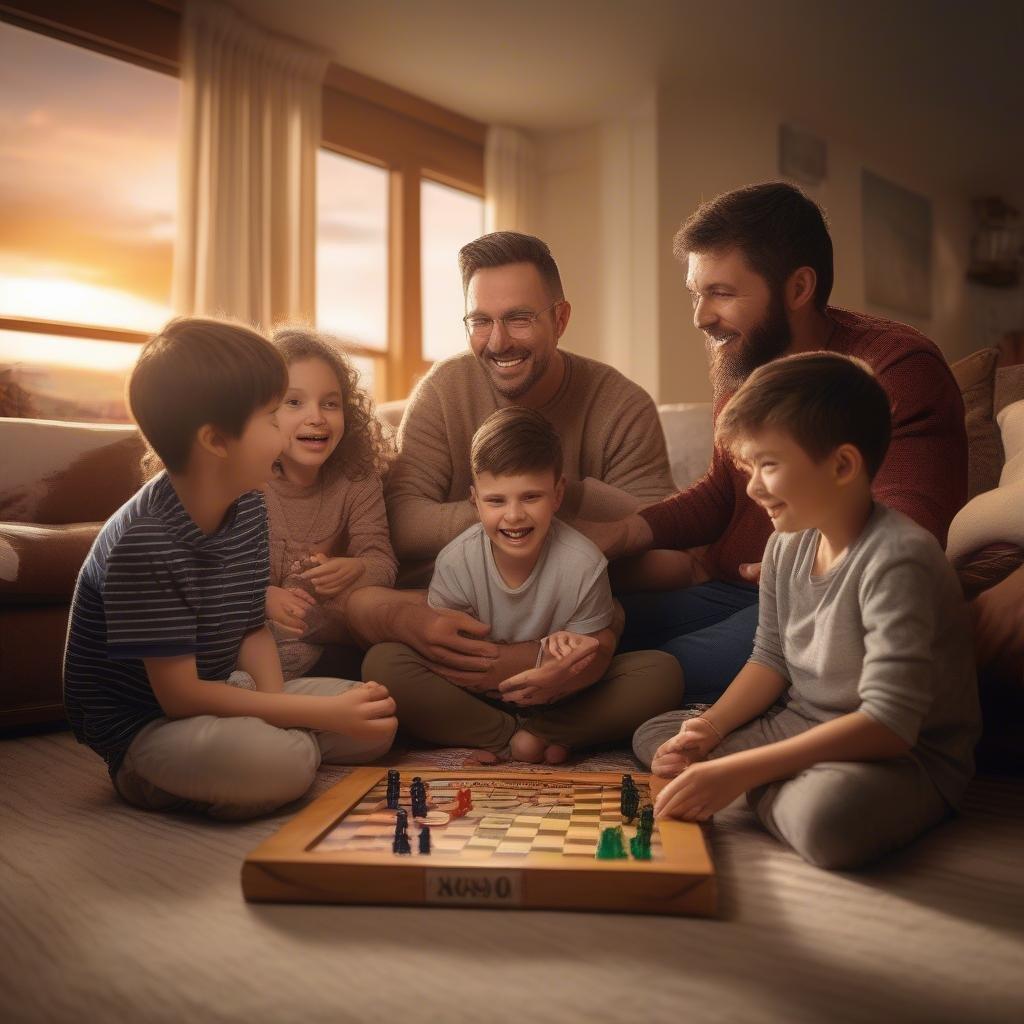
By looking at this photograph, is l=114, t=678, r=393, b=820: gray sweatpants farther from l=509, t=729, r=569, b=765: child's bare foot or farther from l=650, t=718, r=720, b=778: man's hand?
l=650, t=718, r=720, b=778: man's hand

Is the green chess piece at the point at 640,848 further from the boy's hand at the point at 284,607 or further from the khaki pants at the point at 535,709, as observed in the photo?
the boy's hand at the point at 284,607

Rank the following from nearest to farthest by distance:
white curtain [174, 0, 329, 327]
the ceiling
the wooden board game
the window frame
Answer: the wooden board game
white curtain [174, 0, 329, 327]
the ceiling
the window frame

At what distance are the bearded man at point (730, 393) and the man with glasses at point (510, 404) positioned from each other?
0.15m

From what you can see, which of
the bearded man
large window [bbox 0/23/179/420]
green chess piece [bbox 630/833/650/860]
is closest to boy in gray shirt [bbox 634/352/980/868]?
green chess piece [bbox 630/833/650/860]

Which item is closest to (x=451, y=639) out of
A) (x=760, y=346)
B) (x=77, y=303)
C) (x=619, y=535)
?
(x=619, y=535)

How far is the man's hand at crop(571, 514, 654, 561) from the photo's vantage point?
1803 millimetres

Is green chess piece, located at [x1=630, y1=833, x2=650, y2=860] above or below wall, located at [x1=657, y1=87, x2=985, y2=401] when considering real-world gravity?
below

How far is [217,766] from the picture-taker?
1279 millimetres

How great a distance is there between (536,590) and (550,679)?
0.55ft

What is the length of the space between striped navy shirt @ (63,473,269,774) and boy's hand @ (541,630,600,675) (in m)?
0.48

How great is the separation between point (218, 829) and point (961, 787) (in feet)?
3.21

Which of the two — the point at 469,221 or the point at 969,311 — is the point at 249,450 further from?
the point at 969,311

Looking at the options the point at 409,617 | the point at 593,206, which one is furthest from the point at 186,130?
the point at 409,617

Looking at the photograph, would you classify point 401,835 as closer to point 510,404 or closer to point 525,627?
point 525,627
